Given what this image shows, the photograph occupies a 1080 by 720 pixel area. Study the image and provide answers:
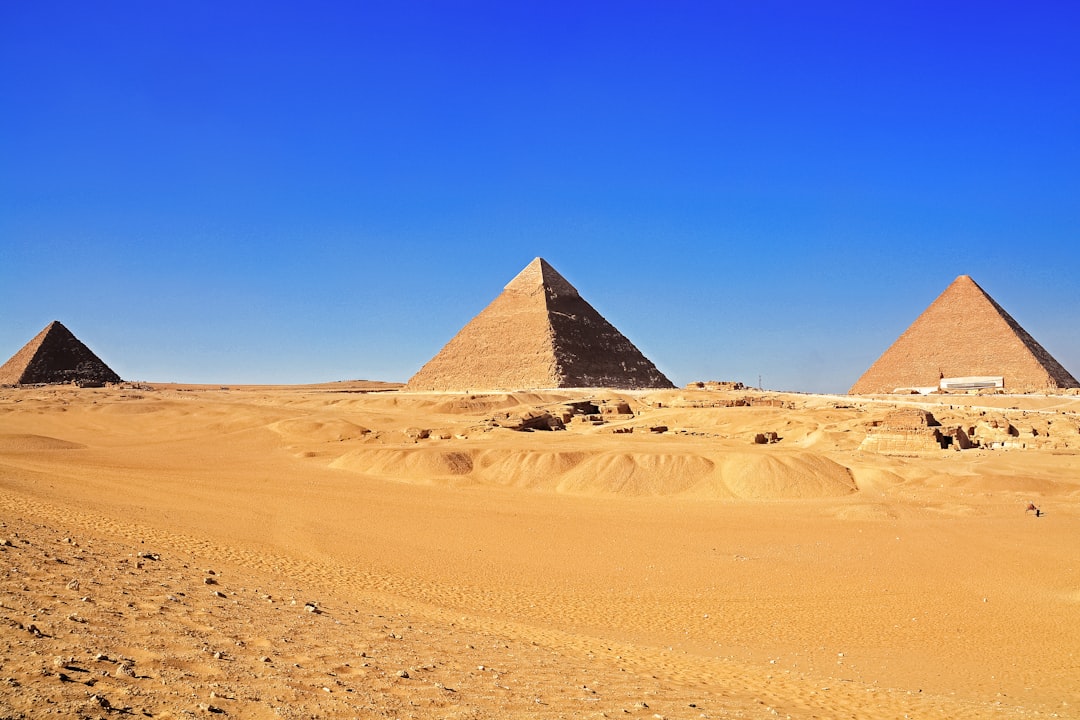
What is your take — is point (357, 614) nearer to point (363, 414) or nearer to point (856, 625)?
point (856, 625)

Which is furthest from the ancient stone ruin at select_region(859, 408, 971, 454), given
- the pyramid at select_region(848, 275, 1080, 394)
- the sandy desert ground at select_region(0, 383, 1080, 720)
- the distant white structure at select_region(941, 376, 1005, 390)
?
the pyramid at select_region(848, 275, 1080, 394)

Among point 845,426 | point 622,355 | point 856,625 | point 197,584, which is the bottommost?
point 856,625

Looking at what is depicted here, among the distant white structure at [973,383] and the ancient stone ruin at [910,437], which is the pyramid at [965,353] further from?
the ancient stone ruin at [910,437]

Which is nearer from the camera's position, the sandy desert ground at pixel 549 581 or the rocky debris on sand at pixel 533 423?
the sandy desert ground at pixel 549 581

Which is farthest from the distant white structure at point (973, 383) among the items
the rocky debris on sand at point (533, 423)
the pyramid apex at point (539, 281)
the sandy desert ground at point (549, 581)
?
the pyramid apex at point (539, 281)

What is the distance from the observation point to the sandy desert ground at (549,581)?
4.82 meters

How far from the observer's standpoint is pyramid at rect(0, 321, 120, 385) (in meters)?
63.8

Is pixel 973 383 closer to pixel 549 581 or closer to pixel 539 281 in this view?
pixel 539 281

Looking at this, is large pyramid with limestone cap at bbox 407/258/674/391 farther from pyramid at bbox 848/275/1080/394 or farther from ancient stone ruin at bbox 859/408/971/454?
ancient stone ruin at bbox 859/408/971/454

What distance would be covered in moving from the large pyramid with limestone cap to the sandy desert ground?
46483 millimetres

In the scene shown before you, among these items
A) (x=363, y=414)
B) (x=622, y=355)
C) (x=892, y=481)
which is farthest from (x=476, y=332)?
(x=892, y=481)

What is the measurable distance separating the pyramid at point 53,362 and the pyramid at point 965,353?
2529 inches

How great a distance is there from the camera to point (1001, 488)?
17.2 m

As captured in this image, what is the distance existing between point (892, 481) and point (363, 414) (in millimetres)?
30494
